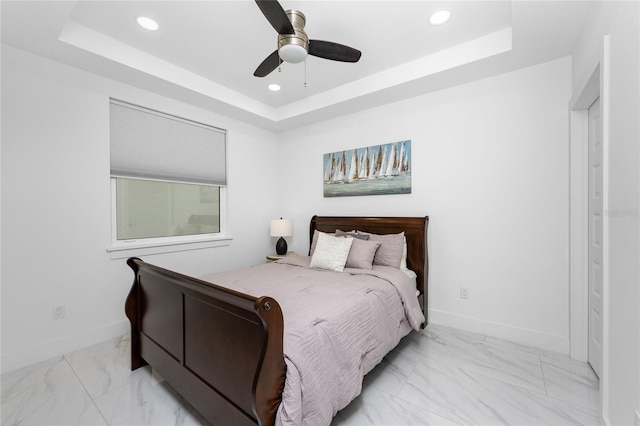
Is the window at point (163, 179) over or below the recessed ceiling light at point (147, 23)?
below

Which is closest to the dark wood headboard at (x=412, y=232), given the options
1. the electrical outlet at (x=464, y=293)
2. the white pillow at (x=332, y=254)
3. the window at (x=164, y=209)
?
the electrical outlet at (x=464, y=293)

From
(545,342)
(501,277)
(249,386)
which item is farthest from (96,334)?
(545,342)

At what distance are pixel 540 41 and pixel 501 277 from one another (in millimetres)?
2048

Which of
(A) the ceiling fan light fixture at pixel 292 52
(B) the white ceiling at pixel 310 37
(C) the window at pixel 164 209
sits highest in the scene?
(B) the white ceiling at pixel 310 37

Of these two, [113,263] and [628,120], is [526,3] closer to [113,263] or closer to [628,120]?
[628,120]

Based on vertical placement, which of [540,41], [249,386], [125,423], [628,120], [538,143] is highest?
[540,41]

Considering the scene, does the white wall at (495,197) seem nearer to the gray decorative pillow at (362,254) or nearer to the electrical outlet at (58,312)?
the gray decorative pillow at (362,254)

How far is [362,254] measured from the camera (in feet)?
9.45

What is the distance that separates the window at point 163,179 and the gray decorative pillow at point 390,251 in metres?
2.12

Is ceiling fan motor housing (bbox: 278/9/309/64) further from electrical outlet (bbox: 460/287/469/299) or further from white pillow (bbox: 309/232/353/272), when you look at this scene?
electrical outlet (bbox: 460/287/469/299)

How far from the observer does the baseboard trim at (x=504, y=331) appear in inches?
96.5

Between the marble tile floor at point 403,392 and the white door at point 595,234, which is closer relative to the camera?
the marble tile floor at point 403,392

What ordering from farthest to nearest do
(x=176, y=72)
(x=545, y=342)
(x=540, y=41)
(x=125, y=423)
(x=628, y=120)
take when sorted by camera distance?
1. (x=176, y=72)
2. (x=545, y=342)
3. (x=540, y=41)
4. (x=125, y=423)
5. (x=628, y=120)

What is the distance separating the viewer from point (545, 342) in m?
2.50
